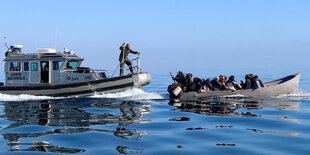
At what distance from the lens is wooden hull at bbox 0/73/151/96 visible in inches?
807

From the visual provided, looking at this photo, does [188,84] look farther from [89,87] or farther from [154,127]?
[154,127]

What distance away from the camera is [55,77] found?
70.1ft

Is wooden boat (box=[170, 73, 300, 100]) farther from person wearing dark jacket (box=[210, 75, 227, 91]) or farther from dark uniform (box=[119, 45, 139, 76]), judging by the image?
dark uniform (box=[119, 45, 139, 76])

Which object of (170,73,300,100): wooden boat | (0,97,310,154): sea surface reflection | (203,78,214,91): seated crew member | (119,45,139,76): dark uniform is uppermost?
(119,45,139,76): dark uniform

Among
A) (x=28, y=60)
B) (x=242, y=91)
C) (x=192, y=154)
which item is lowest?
(x=192, y=154)

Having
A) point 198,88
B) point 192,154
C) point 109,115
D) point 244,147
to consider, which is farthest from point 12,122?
point 198,88

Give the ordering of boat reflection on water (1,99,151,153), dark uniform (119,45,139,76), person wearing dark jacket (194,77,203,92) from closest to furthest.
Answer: boat reflection on water (1,99,151,153) → person wearing dark jacket (194,77,203,92) → dark uniform (119,45,139,76)

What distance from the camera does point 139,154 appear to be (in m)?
8.54

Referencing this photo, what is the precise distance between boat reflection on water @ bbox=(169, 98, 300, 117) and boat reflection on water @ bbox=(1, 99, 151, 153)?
2092 millimetres

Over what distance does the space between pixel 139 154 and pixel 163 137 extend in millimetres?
1912

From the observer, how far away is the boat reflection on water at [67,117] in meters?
9.92

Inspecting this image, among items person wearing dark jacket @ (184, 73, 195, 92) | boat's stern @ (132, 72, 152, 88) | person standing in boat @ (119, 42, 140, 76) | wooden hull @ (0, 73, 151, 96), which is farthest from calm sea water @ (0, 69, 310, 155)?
person standing in boat @ (119, 42, 140, 76)

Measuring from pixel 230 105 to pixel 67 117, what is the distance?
8097mm

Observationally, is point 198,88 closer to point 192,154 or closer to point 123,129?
point 123,129
